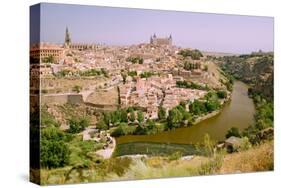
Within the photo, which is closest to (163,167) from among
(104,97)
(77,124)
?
(104,97)

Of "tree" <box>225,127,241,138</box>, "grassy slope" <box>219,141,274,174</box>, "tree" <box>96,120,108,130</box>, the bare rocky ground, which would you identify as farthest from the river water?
the bare rocky ground

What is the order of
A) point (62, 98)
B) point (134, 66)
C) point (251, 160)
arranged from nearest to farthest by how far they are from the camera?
point (62, 98)
point (134, 66)
point (251, 160)

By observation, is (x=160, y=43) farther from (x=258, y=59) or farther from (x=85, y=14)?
(x=258, y=59)

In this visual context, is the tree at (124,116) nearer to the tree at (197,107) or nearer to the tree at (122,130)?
the tree at (122,130)

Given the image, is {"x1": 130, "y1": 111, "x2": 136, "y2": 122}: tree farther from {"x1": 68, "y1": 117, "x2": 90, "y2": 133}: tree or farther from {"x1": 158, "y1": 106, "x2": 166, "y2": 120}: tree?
{"x1": 68, "y1": 117, "x2": 90, "y2": 133}: tree

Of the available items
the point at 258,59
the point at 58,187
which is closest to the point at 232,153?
the point at 258,59

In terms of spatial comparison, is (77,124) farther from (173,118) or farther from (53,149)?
(173,118)

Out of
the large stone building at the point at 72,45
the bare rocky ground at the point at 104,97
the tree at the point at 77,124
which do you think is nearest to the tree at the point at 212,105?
the bare rocky ground at the point at 104,97
